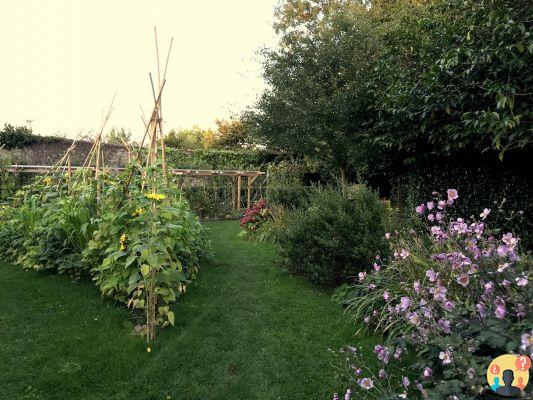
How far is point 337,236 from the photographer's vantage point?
411cm

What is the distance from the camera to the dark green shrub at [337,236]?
403cm

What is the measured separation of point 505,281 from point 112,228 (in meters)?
2.96

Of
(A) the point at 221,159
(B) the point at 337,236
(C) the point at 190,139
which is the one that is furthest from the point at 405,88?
(C) the point at 190,139

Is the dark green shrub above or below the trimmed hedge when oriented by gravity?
below

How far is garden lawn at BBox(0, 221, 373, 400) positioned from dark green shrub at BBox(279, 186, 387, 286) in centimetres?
31

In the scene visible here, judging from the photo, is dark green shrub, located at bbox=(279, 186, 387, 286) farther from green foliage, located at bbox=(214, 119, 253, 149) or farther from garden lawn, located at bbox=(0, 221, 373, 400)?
green foliage, located at bbox=(214, 119, 253, 149)

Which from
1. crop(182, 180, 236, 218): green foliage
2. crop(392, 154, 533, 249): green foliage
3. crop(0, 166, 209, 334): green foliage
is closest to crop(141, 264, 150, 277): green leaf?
crop(0, 166, 209, 334): green foliage

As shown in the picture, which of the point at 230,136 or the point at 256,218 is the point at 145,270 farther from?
the point at 230,136

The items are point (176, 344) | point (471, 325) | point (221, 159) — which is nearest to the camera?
point (471, 325)

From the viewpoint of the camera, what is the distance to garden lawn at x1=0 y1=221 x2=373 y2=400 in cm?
238

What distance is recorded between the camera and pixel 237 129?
19.8 metres

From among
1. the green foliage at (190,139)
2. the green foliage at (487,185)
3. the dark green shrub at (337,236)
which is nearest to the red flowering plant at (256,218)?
the green foliage at (487,185)

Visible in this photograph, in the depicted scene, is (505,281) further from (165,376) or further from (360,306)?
(165,376)

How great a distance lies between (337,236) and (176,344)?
2063mm
